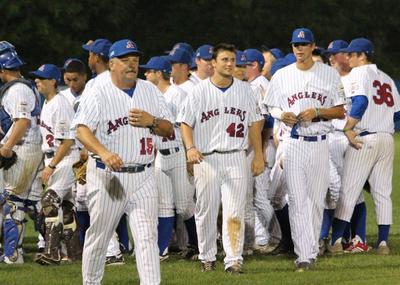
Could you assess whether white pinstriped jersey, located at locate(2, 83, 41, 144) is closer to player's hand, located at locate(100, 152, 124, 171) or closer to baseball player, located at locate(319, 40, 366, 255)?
player's hand, located at locate(100, 152, 124, 171)

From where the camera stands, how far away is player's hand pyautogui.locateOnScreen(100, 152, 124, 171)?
902 centimetres

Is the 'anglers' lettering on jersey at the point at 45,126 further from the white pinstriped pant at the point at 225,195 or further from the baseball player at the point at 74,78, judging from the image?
the white pinstriped pant at the point at 225,195

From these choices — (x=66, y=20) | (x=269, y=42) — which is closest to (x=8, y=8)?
(x=66, y=20)

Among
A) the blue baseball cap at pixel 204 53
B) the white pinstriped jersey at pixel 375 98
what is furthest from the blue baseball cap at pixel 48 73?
the white pinstriped jersey at pixel 375 98

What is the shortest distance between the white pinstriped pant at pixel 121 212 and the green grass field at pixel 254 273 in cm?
113

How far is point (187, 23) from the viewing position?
45.8m

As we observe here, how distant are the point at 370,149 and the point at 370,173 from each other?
1.08ft

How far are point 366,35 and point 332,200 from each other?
39.3 metres

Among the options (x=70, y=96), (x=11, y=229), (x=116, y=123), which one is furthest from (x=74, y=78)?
(x=116, y=123)

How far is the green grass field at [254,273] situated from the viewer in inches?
419

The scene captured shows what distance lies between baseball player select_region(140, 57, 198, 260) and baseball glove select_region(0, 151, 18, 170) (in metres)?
1.49

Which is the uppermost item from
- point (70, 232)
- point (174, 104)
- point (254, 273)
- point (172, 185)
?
point (174, 104)

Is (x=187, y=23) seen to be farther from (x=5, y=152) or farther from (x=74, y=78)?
(x=5, y=152)

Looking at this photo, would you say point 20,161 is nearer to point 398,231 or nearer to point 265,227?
point 265,227
